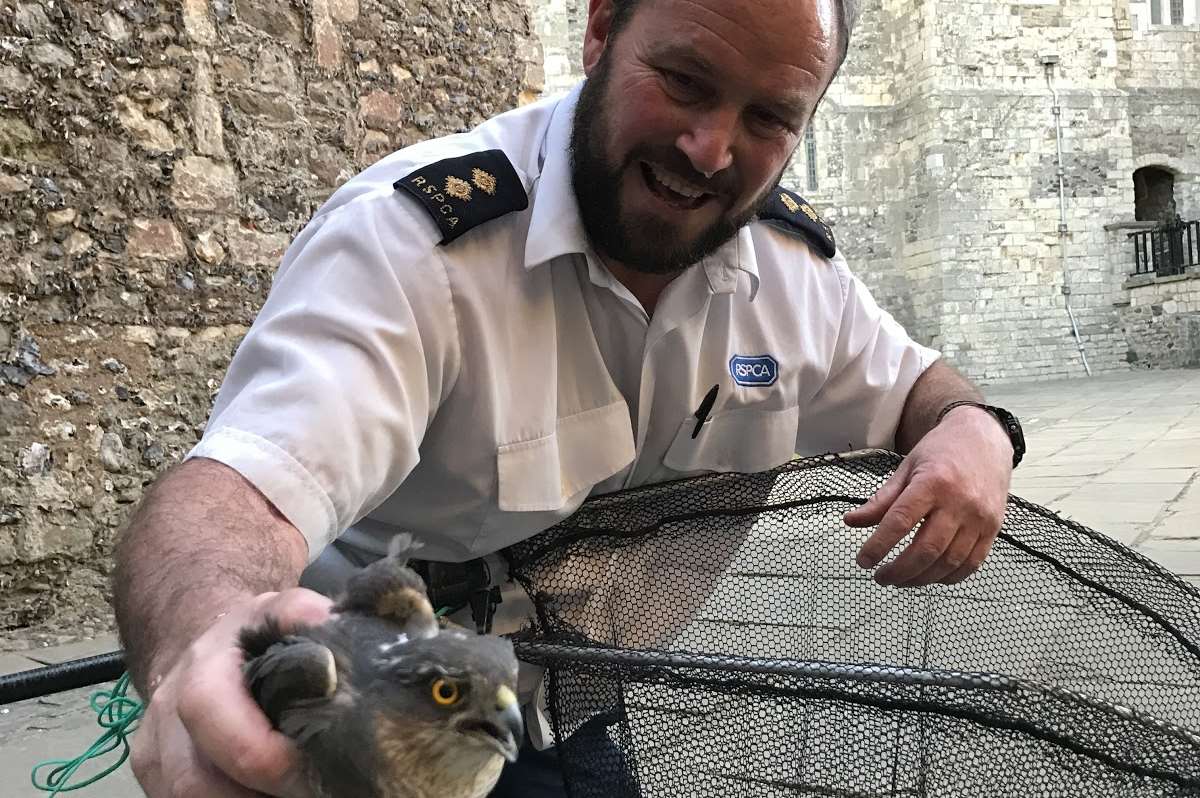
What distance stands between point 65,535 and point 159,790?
3.45 metres

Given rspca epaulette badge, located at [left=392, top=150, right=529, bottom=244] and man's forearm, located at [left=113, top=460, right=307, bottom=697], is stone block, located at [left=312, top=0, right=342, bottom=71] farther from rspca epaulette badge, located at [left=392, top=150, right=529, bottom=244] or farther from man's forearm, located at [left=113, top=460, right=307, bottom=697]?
man's forearm, located at [left=113, top=460, right=307, bottom=697]

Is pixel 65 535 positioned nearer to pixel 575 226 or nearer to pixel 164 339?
pixel 164 339

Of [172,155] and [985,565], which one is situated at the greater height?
[172,155]

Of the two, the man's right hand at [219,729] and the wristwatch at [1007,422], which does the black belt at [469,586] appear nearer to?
the man's right hand at [219,729]

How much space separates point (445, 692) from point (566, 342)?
1.04 m

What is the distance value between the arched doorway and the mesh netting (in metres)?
23.9

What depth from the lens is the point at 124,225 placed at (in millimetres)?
3920

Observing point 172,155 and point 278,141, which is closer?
point 172,155

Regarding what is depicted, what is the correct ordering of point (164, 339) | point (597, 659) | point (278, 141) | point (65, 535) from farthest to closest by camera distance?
1. point (278, 141)
2. point (164, 339)
3. point (65, 535)
4. point (597, 659)

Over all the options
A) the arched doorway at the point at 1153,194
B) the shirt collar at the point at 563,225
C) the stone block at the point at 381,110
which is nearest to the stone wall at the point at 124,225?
the stone block at the point at 381,110

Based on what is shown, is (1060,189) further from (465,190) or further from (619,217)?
(465,190)

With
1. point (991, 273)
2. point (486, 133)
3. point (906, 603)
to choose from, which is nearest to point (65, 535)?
point (486, 133)

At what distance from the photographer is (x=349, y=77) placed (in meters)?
4.80

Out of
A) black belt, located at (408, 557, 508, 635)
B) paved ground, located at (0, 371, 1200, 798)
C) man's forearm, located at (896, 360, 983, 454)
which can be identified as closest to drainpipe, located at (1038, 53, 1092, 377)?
paved ground, located at (0, 371, 1200, 798)
